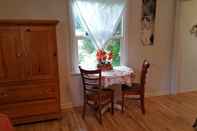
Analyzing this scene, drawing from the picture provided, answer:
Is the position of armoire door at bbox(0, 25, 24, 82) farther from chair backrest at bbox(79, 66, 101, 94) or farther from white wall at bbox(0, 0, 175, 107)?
chair backrest at bbox(79, 66, 101, 94)

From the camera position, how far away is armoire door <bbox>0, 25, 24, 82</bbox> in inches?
109

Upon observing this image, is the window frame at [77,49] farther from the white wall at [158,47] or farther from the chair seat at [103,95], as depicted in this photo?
the chair seat at [103,95]

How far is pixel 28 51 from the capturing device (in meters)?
2.91

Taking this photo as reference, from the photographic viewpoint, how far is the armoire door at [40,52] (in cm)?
289

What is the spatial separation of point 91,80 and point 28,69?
998 millimetres

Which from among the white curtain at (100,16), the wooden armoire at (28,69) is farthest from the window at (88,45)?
the wooden armoire at (28,69)

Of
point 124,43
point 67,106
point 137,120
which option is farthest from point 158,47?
point 67,106

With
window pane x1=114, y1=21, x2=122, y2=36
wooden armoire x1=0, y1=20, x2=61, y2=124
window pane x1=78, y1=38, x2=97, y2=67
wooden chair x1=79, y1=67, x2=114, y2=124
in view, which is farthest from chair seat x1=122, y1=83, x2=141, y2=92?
wooden armoire x1=0, y1=20, x2=61, y2=124

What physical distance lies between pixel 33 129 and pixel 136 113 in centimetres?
179

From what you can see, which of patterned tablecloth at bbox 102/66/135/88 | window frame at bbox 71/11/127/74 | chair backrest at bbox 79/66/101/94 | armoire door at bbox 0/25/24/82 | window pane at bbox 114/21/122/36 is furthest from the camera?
window pane at bbox 114/21/122/36

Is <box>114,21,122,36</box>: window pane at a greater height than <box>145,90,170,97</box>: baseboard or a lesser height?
greater

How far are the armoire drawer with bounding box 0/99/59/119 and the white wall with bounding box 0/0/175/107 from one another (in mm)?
609

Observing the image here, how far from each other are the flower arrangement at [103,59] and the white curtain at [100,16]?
9.5 inches

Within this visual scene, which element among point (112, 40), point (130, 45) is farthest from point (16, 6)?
point (130, 45)
